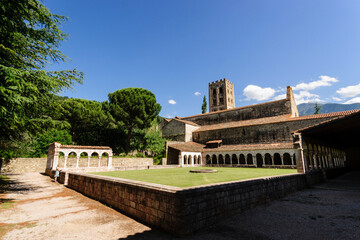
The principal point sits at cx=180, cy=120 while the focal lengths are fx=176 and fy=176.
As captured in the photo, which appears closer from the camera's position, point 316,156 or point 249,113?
point 316,156

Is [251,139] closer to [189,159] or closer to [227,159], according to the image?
[227,159]

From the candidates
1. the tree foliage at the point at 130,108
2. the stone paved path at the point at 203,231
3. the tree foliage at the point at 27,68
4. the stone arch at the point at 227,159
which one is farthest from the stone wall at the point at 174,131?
the stone paved path at the point at 203,231

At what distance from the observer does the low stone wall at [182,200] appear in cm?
399

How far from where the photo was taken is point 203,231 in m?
4.23

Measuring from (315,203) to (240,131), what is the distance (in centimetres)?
2144

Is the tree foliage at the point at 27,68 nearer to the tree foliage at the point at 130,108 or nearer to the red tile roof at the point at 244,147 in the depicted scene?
the red tile roof at the point at 244,147

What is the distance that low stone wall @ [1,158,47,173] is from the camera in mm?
19141

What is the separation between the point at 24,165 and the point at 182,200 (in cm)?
2422

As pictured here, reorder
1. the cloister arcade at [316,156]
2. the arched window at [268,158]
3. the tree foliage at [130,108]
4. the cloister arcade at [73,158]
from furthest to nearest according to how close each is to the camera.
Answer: the tree foliage at [130,108], the arched window at [268,158], the cloister arcade at [73,158], the cloister arcade at [316,156]

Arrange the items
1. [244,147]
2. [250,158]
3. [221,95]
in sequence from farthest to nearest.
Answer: [221,95] → [250,158] → [244,147]

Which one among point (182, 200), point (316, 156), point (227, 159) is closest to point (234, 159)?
point (227, 159)

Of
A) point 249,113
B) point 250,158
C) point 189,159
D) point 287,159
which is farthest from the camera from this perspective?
point 249,113

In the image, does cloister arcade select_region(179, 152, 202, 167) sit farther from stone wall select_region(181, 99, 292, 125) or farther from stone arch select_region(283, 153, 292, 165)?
stone arch select_region(283, 153, 292, 165)

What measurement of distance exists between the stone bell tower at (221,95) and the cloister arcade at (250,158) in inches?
1010
